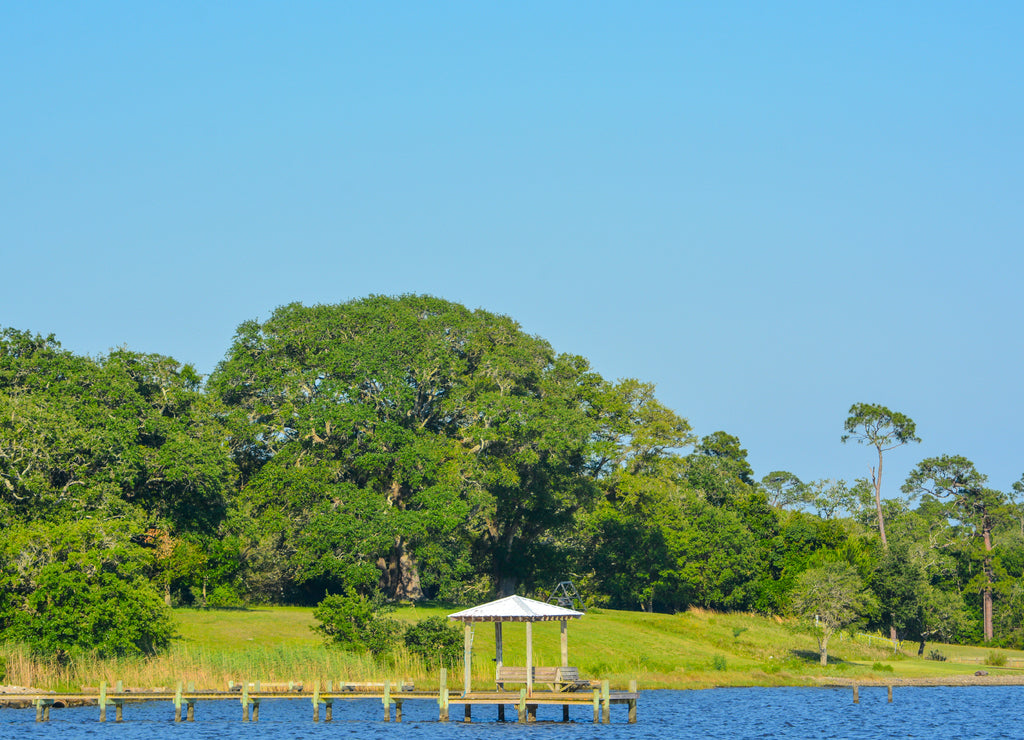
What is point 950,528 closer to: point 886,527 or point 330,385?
point 886,527

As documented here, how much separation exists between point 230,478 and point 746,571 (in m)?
41.3

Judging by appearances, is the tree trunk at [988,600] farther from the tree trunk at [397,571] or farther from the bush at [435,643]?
the bush at [435,643]

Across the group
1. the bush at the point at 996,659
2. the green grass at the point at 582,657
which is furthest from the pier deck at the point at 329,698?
the bush at the point at 996,659

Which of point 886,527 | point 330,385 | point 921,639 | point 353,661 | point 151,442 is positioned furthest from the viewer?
point 886,527

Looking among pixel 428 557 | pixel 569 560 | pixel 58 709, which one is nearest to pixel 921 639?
pixel 569 560

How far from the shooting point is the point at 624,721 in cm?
4912

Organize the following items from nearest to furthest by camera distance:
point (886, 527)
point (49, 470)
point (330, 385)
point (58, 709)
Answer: point (58, 709) → point (49, 470) → point (330, 385) → point (886, 527)

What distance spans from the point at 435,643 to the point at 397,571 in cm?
2298

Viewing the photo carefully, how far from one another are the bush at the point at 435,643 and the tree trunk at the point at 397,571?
20139mm

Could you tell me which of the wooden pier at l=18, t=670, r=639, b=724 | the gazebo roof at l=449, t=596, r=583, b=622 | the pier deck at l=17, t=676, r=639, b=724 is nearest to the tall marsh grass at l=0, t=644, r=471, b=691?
the wooden pier at l=18, t=670, r=639, b=724

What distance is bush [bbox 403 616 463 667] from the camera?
55.3m

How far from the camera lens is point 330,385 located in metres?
76.3

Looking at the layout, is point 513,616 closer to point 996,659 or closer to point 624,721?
point 624,721

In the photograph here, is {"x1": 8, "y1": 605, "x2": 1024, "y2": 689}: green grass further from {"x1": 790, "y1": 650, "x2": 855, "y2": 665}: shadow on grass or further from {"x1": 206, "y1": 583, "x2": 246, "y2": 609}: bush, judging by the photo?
{"x1": 206, "y1": 583, "x2": 246, "y2": 609}: bush
